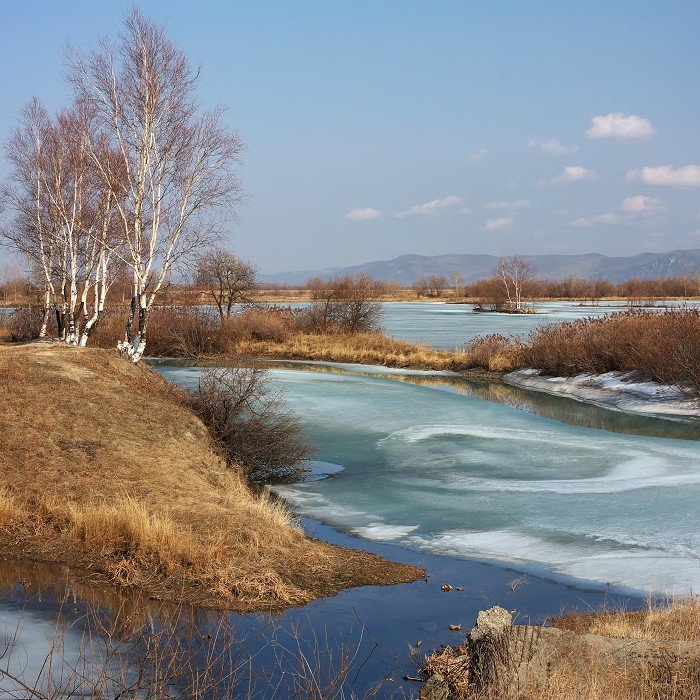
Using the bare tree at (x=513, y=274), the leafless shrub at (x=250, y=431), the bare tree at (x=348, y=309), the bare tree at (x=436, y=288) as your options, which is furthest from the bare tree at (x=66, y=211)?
the bare tree at (x=436, y=288)

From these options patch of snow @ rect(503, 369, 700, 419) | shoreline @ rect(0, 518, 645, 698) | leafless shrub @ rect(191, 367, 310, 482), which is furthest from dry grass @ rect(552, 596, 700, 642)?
patch of snow @ rect(503, 369, 700, 419)

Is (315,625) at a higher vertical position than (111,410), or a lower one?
lower

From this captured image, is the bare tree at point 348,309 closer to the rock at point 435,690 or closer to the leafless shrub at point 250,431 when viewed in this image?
the leafless shrub at point 250,431

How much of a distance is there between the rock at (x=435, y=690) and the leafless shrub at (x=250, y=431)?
877cm

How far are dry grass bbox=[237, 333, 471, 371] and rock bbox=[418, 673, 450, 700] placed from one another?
93.5 ft

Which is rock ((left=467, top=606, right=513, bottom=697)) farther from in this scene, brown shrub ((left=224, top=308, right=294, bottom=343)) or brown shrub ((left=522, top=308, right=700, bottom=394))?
brown shrub ((left=224, top=308, right=294, bottom=343))

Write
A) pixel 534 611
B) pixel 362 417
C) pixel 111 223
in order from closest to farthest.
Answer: pixel 534 611 → pixel 362 417 → pixel 111 223

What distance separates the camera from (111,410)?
578 inches

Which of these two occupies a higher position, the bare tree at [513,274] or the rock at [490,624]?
the bare tree at [513,274]

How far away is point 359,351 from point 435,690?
106 feet

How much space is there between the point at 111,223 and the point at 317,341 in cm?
1799

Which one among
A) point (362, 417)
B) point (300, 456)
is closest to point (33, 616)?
point (300, 456)

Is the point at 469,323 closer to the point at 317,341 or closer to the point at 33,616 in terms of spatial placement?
the point at 317,341

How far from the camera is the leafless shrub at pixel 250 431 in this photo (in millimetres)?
15289
